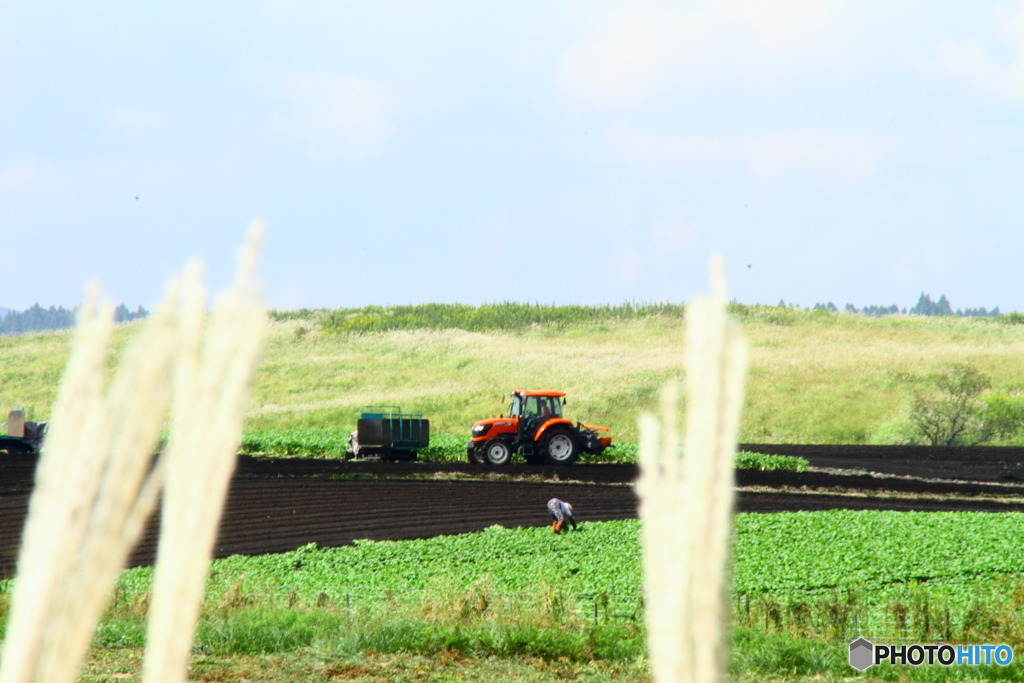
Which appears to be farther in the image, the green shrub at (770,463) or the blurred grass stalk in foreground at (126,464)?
the green shrub at (770,463)

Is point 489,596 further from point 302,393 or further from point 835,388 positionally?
point 302,393

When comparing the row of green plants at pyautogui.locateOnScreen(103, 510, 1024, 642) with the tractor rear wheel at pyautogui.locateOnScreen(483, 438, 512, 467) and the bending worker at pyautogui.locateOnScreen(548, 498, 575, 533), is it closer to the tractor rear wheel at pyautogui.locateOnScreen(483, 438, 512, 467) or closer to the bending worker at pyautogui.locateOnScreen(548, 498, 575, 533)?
the bending worker at pyautogui.locateOnScreen(548, 498, 575, 533)

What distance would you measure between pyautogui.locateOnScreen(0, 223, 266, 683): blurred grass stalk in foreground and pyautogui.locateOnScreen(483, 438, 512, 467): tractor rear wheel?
2740cm

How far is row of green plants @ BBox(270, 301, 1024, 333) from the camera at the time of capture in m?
72.9

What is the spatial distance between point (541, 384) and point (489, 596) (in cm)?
4363

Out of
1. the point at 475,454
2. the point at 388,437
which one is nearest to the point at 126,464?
the point at 475,454

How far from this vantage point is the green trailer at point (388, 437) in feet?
97.6

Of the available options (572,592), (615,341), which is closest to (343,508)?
(572,592)

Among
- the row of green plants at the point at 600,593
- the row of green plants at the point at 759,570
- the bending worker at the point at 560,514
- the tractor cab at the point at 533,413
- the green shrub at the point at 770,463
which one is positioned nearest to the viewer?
the row of green plants at the point at 600,593

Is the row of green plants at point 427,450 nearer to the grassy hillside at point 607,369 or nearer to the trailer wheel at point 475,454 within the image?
the trailer wheel at point 475,454

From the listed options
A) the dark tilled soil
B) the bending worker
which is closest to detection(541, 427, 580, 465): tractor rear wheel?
the dark tilled soil

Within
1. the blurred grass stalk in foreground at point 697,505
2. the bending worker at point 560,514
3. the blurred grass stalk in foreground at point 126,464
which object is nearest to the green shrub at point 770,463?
A: the bending worker at point 560,514

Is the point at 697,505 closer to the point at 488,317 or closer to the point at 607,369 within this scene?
the point at 607,369

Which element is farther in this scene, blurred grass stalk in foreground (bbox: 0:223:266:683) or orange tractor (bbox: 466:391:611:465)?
orange tractor (bbox: 466:391:611:465)
